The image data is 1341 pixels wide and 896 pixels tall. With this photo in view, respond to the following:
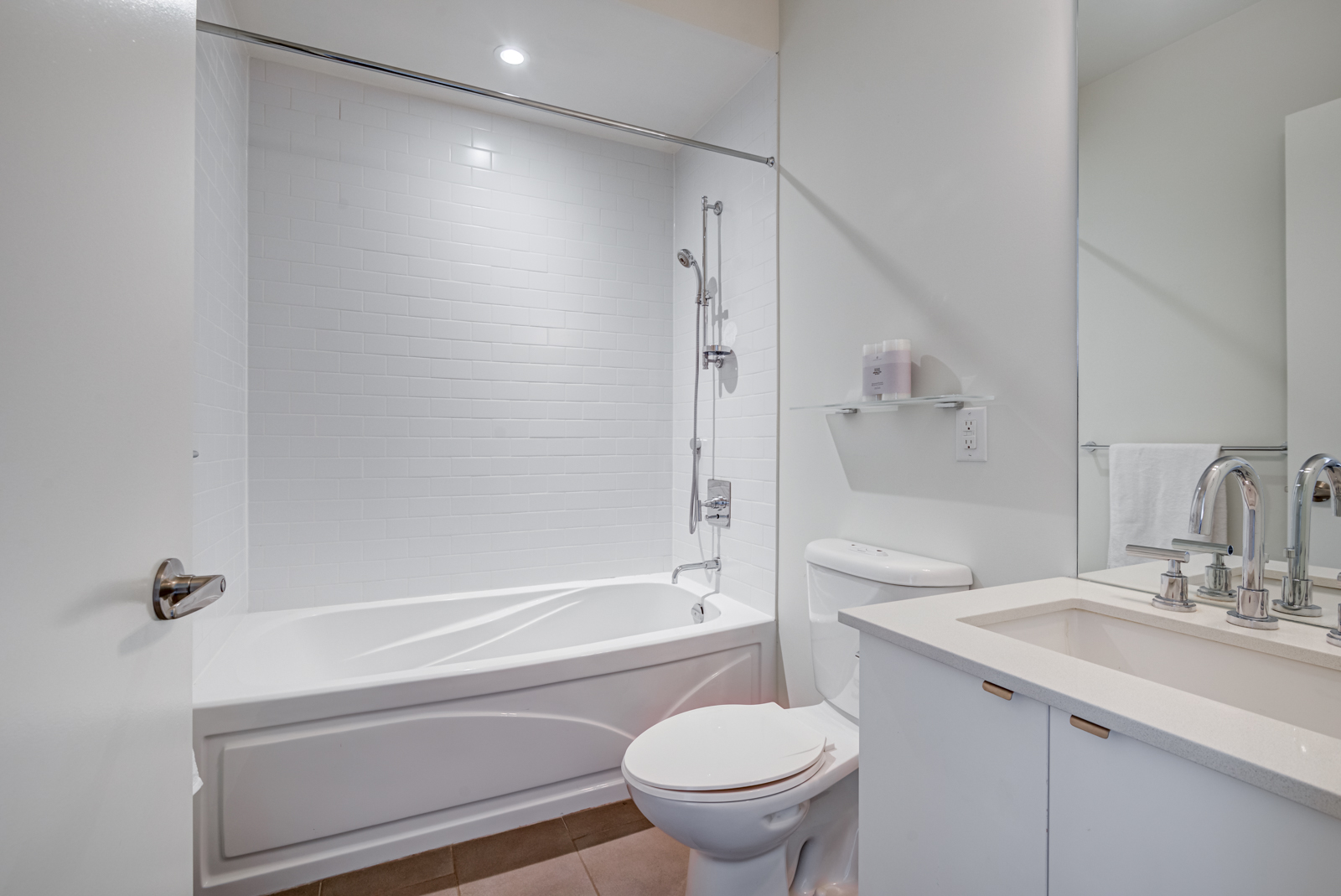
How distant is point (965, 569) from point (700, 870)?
0.94 m

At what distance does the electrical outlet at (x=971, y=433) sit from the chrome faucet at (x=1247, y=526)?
50 cm

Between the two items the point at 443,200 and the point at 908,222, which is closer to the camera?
the point at 908,222

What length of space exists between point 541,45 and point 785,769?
2427 mm

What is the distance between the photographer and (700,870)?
144 centimetres

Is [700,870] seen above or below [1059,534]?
below

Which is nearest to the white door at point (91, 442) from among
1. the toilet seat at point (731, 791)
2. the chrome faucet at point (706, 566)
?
the toilet seat at point (731, 791)

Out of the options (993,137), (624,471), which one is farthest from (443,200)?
(993,137)

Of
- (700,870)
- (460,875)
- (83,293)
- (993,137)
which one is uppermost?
(993,137)

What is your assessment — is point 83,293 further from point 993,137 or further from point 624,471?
point 624,471

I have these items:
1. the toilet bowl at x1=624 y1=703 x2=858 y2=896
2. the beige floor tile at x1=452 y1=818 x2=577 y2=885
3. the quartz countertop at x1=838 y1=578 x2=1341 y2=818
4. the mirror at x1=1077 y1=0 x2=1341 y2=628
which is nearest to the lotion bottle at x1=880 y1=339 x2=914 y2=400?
the mirror at x1=1077 y1=0 x2=1341 y2=628

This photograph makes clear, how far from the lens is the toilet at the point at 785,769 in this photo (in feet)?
4.35

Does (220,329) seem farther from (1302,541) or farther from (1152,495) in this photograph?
(1302,541)

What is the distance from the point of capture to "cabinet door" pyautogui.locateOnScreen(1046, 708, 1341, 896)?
568 millimetres

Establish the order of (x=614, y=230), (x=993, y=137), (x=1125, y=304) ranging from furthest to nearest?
(x=614, y=230), (x=993, y=137), (x=1125, y=304)
